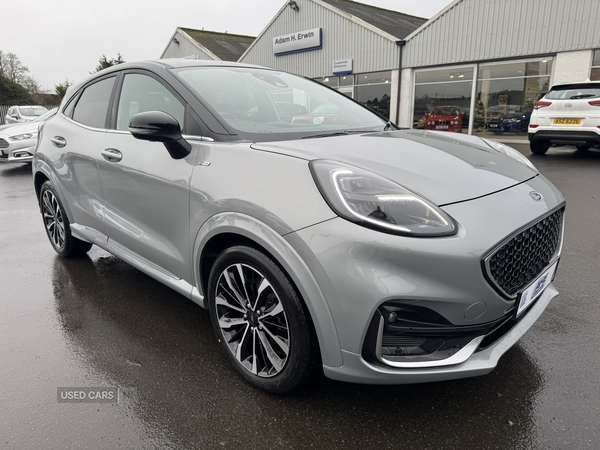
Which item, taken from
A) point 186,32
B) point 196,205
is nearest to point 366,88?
point 186,32

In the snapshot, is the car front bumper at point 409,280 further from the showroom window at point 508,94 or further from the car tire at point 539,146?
the showroom window at point 508,94

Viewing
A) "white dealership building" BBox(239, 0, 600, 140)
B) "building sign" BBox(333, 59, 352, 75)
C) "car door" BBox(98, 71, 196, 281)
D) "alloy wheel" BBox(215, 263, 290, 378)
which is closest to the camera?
"alloy wheel" BBox(215, 263, 290, 378)

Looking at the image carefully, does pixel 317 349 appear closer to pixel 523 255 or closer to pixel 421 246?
pixel 421 246

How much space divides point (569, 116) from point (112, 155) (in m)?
9.22

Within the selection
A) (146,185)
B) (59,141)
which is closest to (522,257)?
(146,185)

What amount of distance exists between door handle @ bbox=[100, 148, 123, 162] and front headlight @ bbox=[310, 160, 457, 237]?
151 cm

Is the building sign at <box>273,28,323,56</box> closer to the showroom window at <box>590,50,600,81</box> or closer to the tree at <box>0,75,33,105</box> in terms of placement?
the showroom window at <box>590,50,600,81</box>

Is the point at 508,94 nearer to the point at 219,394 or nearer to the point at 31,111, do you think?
the point at 219,394

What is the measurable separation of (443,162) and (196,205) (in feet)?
3.93

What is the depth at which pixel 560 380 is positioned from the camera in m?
2.13

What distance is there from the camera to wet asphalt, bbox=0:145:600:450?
5.98ft

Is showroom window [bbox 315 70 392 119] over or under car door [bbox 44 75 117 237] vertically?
over

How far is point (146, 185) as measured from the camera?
248 cm

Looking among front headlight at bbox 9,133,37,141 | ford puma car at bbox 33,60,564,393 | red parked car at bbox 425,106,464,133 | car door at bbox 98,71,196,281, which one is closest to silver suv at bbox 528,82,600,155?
red parked car at bbox 425,106,464,133
